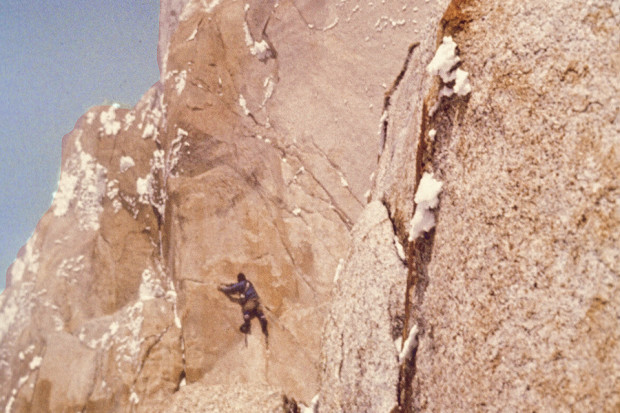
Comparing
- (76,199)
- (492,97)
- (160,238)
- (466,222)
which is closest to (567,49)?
(492,97)

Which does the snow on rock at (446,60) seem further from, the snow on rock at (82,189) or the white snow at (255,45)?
the snow on rock at (82,189)

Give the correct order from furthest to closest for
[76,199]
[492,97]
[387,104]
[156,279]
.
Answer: [76,199] → [156,279] → [387,104] → [492,97]

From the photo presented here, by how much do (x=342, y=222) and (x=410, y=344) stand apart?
143 cm

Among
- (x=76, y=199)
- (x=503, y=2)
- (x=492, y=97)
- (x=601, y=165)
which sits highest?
(x=76, y=199)

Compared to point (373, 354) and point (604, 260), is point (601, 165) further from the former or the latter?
point (373, 354)

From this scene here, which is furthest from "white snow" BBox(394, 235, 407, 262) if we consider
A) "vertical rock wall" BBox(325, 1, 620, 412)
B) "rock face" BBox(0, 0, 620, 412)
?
"vertical rock wall" BBox(325, 1, 620, 412)

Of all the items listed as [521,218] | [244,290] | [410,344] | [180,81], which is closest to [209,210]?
[244,290]

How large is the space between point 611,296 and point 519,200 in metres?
0.31

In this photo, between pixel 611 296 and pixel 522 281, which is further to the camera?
pixel 522 281

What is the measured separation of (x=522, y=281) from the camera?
3.42 feet

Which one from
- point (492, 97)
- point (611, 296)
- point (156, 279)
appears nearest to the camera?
point (611, 296)

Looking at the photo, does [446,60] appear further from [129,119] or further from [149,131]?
[129,119]

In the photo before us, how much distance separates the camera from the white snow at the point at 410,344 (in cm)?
138

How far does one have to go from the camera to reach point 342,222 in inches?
109
